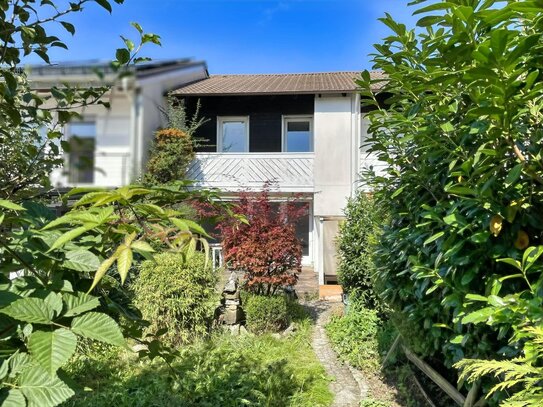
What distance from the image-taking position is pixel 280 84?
14500 millimetres

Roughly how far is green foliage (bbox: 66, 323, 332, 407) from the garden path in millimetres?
129

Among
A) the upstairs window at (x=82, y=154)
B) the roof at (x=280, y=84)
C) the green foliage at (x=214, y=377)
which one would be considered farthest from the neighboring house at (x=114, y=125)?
the roof at (x=280, y=84)

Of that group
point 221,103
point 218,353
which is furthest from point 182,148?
point 218,353

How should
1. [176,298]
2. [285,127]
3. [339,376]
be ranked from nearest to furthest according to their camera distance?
[339,376]
[176,298]
[285,127]

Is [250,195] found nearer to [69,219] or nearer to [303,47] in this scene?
[303,47]

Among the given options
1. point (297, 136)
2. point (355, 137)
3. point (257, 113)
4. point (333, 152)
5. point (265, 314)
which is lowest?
point (265, 314)

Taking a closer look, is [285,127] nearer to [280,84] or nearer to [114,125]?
[280,84]

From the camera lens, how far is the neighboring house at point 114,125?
87cm

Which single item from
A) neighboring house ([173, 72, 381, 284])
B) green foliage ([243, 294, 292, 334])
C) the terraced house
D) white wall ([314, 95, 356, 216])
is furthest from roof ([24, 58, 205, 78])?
white wall ([314, 95, 356, 216])

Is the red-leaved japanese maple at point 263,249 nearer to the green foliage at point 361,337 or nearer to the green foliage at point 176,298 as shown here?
the green foliage at point 176,298

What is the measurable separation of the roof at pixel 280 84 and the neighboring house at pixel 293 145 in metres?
0.04

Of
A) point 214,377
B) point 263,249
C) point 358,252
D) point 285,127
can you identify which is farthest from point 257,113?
point 214,377

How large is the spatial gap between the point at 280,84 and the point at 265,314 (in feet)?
33.7

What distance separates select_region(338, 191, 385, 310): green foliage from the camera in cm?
693
